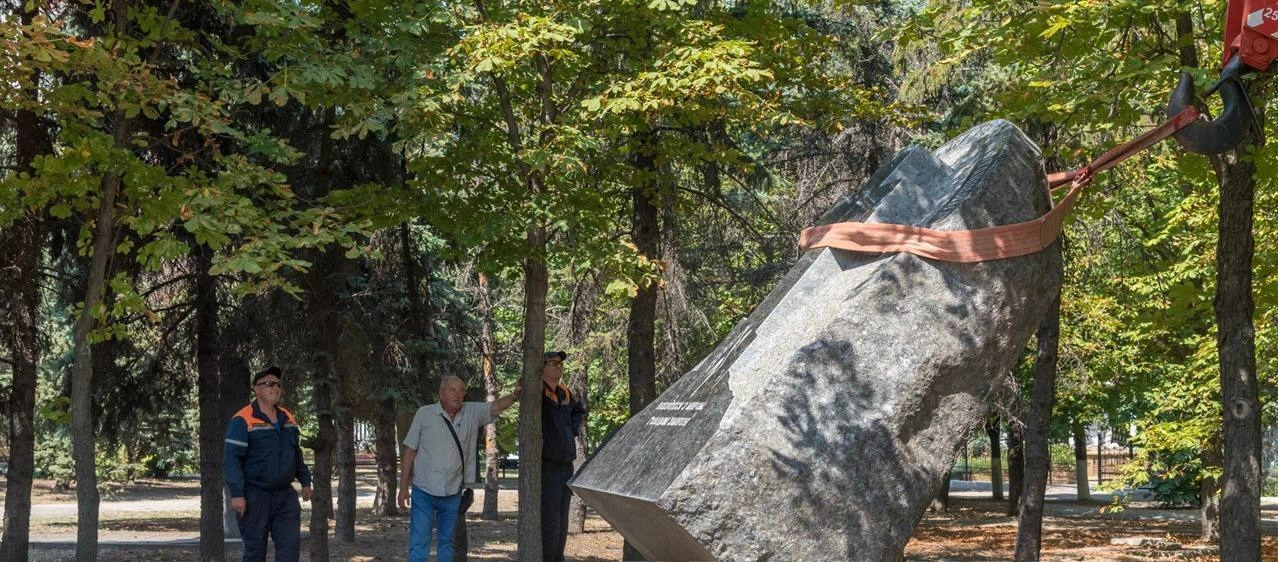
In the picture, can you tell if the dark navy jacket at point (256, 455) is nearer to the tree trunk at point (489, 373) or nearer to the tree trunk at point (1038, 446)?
the tree trunk at point (1038, 446)

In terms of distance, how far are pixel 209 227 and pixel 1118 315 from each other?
1768cm

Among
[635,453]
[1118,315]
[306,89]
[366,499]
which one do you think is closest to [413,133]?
[306,89]

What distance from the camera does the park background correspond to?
29.3ft

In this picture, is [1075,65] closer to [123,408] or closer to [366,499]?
[123,408]

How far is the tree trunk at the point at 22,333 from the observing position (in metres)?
11.3

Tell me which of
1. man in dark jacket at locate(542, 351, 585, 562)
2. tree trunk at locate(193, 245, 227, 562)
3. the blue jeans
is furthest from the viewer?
tree trunk at locate(193, 245, 227, 562)

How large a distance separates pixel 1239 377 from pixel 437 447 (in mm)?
6199

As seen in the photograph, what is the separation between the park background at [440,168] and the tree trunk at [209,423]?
36 mm

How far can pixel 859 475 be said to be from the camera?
6.80m

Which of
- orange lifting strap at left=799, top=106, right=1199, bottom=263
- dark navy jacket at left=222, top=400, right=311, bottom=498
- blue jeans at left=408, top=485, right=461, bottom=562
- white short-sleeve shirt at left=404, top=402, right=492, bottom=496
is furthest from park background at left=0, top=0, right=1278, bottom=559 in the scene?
orange lifting strap at left=799, top=106, right=1199, bottom=263

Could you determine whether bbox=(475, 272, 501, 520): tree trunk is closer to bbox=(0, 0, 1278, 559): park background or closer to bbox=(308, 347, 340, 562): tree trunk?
bbox=(0, 0, 1278, 559): park background

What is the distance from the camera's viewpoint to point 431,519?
9148 millimetres

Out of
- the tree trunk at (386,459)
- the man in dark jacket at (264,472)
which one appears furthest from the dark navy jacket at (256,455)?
the tree trunk at (386,459)

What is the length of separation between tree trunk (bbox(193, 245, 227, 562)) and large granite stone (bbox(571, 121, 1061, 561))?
799 cm
